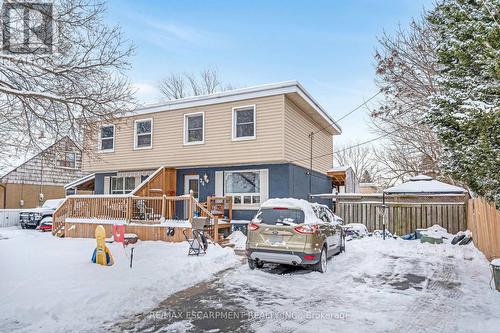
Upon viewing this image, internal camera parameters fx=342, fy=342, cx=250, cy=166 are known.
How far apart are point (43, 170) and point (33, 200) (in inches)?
96.2

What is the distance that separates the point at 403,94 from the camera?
1487cm

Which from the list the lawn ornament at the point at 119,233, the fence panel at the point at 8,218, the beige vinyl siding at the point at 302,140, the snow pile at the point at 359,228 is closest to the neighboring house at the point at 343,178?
the beige vinyl siding at the point at 302,140

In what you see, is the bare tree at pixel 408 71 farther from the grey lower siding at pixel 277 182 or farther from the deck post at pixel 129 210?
the deck post at pixel 129 210

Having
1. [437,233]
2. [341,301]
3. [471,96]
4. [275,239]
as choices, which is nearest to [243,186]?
[275,239]

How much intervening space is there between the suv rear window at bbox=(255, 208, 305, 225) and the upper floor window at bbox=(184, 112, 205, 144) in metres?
7.74

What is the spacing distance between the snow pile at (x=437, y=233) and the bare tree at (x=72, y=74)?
37.7 ft

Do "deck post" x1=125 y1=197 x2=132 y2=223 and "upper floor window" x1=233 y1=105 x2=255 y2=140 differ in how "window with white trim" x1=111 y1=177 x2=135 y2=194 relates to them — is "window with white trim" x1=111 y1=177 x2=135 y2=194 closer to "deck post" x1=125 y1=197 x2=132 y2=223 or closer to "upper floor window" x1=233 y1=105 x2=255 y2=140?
"deck post" x1=125 y1=197 x2=132 y2=223

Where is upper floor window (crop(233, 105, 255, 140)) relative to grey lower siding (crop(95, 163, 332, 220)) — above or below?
above

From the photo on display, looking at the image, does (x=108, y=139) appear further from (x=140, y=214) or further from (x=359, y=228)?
(x=359, y=228)

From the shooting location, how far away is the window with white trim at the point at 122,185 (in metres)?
17.8

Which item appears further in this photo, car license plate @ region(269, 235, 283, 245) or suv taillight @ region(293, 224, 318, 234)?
car license plate @ region(269, 235, 283, 245)

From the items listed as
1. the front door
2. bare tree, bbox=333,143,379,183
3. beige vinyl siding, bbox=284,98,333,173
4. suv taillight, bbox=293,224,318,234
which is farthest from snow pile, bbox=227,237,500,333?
bare tree, bbox=333,143,379,183

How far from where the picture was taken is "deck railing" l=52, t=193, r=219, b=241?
12438 mm

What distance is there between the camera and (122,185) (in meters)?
18.2
